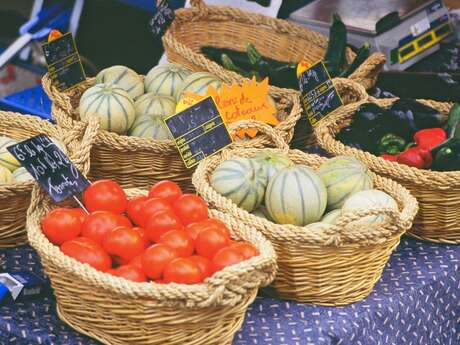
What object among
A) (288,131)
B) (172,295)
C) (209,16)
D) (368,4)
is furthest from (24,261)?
(368,4)

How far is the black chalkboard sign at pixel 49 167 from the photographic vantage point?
243 cm

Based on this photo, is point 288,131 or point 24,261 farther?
point 288,131

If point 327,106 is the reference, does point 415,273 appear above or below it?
below

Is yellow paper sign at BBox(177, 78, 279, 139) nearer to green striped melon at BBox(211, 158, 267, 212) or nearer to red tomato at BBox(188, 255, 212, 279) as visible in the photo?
green striped melon at BBox(211, 158, 267, 212)

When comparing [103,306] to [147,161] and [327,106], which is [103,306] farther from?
[327,106]

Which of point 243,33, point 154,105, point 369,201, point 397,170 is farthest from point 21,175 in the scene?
point 243,33

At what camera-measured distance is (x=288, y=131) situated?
10.1 ft

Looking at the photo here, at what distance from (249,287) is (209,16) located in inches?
94.8

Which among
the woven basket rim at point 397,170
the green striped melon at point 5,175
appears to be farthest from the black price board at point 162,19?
the green striped melon at point 5,175

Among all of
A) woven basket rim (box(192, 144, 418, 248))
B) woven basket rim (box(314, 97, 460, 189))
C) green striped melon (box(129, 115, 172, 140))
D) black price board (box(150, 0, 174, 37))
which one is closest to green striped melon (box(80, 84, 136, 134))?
green striped melon (box(129, 115, 172, 140))

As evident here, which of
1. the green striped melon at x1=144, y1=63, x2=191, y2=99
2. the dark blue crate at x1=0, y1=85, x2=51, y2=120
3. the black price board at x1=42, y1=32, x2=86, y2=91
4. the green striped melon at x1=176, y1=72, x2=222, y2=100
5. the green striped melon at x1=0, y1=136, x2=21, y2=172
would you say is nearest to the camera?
the green striped melon at x1=0, y1=136, x2=21, y2=172

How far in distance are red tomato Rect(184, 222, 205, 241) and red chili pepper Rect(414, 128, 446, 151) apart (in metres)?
1.07

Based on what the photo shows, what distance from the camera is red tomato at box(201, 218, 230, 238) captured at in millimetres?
Result: 2246

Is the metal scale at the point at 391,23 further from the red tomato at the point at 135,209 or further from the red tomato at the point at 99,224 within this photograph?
the red tomato at the point at 99,224
